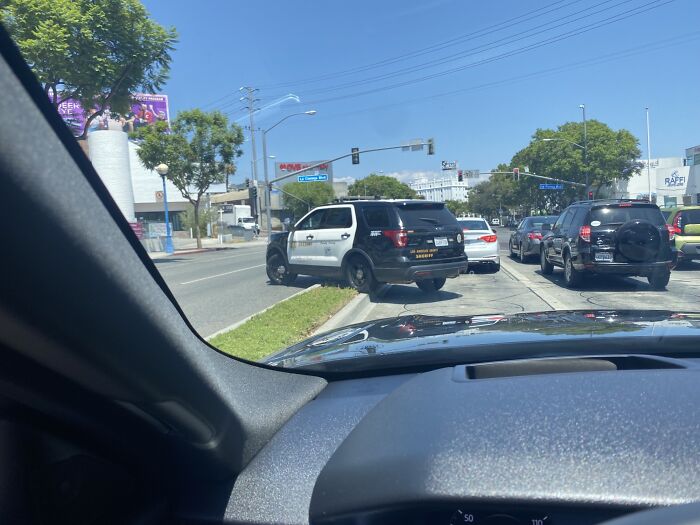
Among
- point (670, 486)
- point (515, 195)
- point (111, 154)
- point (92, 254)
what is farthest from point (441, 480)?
point (515, 195)

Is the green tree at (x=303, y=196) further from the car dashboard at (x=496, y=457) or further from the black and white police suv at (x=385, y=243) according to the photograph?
the car dashboard at (x=496, y=457)

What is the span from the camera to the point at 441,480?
160 centimetres

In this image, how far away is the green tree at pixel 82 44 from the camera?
3.07 meters

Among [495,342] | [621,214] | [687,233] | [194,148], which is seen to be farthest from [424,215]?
[194,148]

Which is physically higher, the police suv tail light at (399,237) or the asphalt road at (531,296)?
the police suv tail light at (399,237)

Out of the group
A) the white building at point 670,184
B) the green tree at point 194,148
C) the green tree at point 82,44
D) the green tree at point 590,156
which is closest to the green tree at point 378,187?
the green tree at point 590,156

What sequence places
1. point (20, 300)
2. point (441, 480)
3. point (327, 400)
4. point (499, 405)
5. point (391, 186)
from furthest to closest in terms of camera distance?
1. point (391, 186)
2. point (327, 400)
3. point (499, 405)
4. point (441, 480)
5. point (20, 300)

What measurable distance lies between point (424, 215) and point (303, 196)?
229ft

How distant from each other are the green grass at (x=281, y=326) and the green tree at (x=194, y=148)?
1842 cm

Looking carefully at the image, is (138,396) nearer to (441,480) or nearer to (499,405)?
(441,480)

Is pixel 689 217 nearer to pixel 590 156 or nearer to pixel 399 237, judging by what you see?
pixel 399 237

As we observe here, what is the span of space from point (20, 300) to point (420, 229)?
399 inches

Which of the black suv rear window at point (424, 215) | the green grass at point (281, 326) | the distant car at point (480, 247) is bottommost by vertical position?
the green grass at point (281, 326)

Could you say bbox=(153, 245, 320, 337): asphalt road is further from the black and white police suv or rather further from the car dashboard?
the car dashboard
